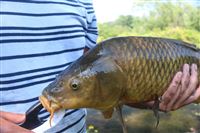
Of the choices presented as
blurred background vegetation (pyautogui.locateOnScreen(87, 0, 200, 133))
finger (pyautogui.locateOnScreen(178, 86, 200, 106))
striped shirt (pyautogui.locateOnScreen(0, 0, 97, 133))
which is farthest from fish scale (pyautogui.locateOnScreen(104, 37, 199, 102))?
blurred background vegetation (pyautogui.locateOnScreen(87, 0, 200, 133))

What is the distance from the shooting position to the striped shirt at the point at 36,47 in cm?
147

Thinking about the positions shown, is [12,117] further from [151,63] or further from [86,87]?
[151,63]

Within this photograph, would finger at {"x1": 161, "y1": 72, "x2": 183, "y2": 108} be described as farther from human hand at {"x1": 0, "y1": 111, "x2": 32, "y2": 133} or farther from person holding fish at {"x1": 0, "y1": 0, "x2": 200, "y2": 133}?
human hand at {"x1": 0, "y1": 111, "x2": 32, "y2": 133}

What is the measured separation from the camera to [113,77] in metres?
1.36

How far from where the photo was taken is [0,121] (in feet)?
4.02

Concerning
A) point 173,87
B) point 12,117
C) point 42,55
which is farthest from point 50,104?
point 173,87

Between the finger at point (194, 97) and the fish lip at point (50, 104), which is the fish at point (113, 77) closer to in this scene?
the fish lip at point (50, 104)

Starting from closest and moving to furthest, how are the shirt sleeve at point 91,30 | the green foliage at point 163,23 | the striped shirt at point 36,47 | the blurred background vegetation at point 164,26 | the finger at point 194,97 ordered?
1. the striped shirt at point 36,47
2. the finger at point 194,97
3. the shirt sleeve at point 91,30
4. the blurred background vegetation at point 164,26
5. the green foliage at point 163,23

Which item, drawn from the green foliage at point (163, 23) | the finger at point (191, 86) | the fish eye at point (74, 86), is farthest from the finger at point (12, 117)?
the green foliage at point (163, 23)

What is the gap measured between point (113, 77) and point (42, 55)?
1.05 feet

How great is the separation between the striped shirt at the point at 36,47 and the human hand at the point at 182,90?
1.08 ft

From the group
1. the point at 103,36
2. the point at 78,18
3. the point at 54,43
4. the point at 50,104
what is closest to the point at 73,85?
the point at 50,104

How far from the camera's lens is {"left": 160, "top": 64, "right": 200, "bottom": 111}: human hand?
153cm

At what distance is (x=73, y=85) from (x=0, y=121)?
8.8 inches
